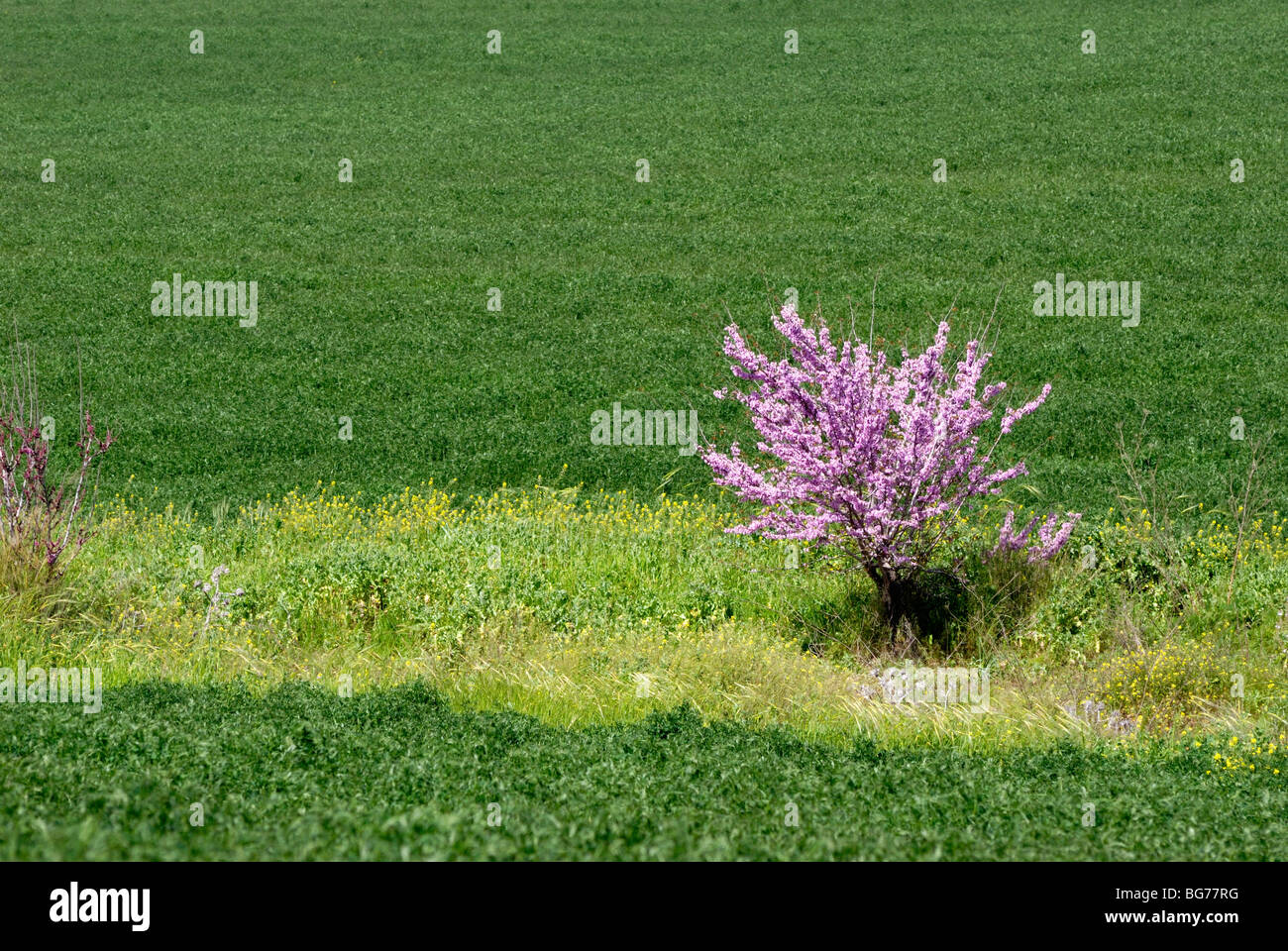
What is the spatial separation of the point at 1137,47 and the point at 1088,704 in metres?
31.8

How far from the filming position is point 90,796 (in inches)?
240

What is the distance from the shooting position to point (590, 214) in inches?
Result: 1091

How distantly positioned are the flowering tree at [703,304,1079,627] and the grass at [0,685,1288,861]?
9.78 ft

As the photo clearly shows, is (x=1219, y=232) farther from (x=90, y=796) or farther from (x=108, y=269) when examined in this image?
(x=90, y=796)

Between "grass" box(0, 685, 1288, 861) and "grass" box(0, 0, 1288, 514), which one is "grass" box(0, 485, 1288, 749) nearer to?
"grass" box(0, 685, 1288, 861)

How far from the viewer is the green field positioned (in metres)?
7.04

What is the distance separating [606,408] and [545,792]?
1212 centimetres

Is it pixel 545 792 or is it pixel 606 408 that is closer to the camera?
pixel 545 792

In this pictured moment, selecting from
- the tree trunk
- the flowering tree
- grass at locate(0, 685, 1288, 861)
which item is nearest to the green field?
grass at locate(0, 685, 1288, 861)

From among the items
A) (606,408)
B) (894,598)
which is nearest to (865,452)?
(894,598)

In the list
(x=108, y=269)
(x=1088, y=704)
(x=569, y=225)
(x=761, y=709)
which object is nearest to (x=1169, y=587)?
(x=1088, y=704)

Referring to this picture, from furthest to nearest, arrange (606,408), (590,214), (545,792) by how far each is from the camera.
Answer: (590,214) → (606,408) → (545,792)

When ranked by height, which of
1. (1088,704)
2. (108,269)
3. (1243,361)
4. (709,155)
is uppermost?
(709,155)

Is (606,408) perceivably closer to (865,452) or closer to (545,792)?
(865,452)
